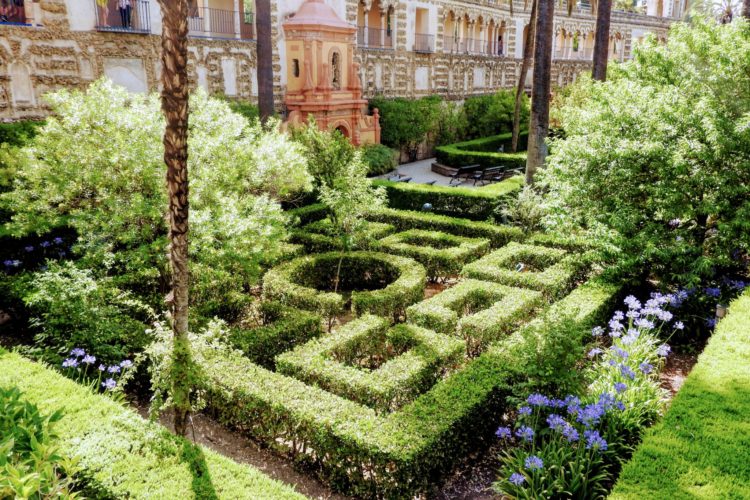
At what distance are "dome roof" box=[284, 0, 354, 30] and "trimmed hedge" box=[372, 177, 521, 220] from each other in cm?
973

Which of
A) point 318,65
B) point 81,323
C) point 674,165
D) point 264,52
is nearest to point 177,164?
point 81,323

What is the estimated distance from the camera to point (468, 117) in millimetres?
32531

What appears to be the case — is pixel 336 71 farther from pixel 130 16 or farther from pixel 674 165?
pixel 674 165

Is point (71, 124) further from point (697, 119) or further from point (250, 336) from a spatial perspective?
point (697, 119)

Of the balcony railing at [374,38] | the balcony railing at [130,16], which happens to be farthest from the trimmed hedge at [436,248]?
the balcony railing at [374,38]

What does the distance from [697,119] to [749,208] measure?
1.63 m

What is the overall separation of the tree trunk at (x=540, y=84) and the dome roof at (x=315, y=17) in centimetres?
1063

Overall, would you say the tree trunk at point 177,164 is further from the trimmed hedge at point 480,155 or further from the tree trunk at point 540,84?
the trimmed hedge at point 480,155

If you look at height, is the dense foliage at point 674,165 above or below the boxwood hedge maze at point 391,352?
above

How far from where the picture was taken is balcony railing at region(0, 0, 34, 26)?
15.8 meters

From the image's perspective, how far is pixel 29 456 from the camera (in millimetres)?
4355

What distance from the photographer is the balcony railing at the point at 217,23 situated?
2108cm

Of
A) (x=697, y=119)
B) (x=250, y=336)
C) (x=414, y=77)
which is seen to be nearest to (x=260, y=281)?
(x=250, y=336)

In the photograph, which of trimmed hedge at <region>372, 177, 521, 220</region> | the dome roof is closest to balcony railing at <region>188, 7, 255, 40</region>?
the dome roof
